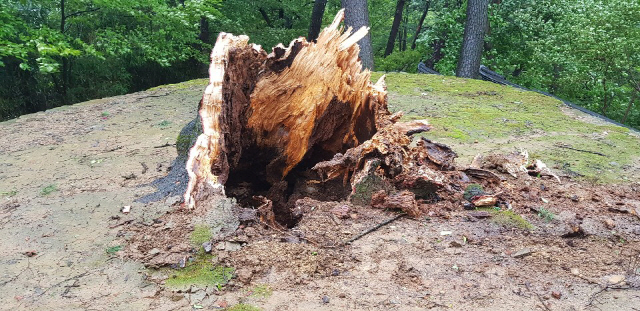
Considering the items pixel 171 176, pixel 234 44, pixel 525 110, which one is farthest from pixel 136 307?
pixel 525 110

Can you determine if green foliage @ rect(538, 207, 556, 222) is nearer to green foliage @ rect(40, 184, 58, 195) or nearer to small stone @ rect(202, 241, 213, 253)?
small stone @ rect(202, 241, 213, 253)

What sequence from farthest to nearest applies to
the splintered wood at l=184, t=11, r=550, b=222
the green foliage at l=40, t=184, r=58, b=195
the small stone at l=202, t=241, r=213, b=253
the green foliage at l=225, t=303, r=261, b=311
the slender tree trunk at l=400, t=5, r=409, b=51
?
the slender tree trunk at l=400, t=5, r=409, b=51 < the green foliage at l=40, t=184, r=58, b=195 < the splintered wood at l=184, t=11, r=550, b=222 < the small stone at l=202, t=241, r=213, b=253 < the green foliage at l=225, t=303, r=261, b=311

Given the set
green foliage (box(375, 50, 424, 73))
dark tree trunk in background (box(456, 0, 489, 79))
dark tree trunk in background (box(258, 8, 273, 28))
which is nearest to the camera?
dark tree trunk in background (box(456, 0, 489, 79))

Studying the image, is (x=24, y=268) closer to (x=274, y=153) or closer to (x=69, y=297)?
(x=69, y=297)

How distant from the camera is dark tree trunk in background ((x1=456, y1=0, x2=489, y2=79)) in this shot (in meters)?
10.2

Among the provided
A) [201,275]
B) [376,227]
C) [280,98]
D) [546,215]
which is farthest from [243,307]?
[546,215]

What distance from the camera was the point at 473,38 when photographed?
34.4ft

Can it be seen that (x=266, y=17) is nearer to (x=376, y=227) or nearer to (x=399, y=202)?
(x=399, y=202)

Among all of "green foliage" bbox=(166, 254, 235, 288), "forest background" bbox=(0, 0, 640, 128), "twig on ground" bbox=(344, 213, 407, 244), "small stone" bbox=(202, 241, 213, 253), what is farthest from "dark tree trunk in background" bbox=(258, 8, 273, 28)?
"green foliage" bbox=(166, 254, 235, 288)

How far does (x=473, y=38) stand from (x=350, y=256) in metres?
8.91

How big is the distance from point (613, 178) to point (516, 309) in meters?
2.78

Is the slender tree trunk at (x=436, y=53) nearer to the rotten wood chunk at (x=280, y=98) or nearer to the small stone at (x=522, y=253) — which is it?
the rotten wood chunk at (x=280, y=98)

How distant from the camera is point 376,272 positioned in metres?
2.63

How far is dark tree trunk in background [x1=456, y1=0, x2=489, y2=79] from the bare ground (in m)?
6.84
